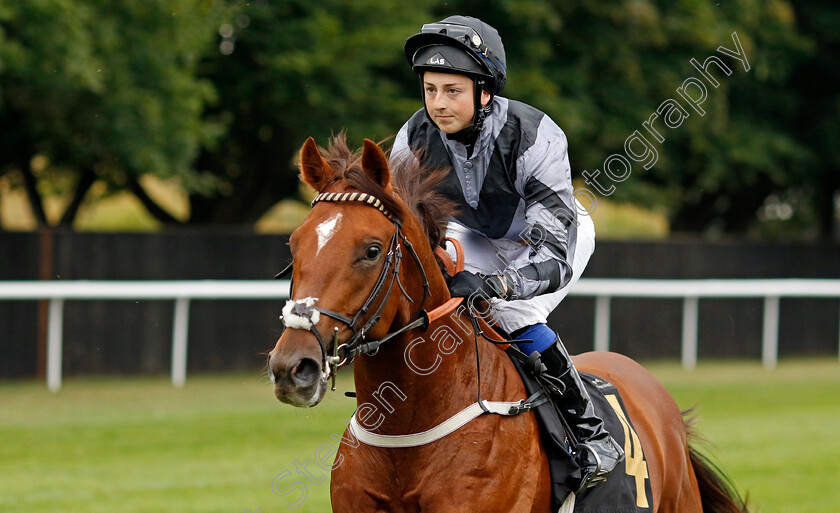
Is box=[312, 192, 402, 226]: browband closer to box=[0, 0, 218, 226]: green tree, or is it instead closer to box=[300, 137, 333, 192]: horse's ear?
box=[300, 137, 333, 192]: horse's ear

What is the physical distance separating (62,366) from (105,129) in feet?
9.10

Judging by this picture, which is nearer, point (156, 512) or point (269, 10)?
point (156, 512)

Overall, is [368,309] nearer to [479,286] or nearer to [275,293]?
[479,286]

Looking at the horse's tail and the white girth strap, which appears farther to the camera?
the horse's tail

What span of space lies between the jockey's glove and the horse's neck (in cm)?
9

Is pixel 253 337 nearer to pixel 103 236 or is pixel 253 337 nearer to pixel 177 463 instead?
pixel 103 236

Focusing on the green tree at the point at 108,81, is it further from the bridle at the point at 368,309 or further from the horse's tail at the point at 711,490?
the bridle at the point at 368,309

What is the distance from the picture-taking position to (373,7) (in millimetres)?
13352

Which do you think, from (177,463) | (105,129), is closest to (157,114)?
(105,129)

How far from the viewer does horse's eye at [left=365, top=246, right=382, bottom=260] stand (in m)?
2.90

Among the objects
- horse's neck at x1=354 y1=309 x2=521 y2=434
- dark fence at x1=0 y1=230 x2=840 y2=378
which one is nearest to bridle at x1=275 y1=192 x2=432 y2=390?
horse's neck at x1=354 y1=309 x2=521 y2=434

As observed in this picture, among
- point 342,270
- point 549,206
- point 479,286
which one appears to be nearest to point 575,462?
point 479,286

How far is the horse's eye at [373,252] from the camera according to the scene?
290 cm

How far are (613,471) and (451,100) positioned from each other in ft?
4.74
